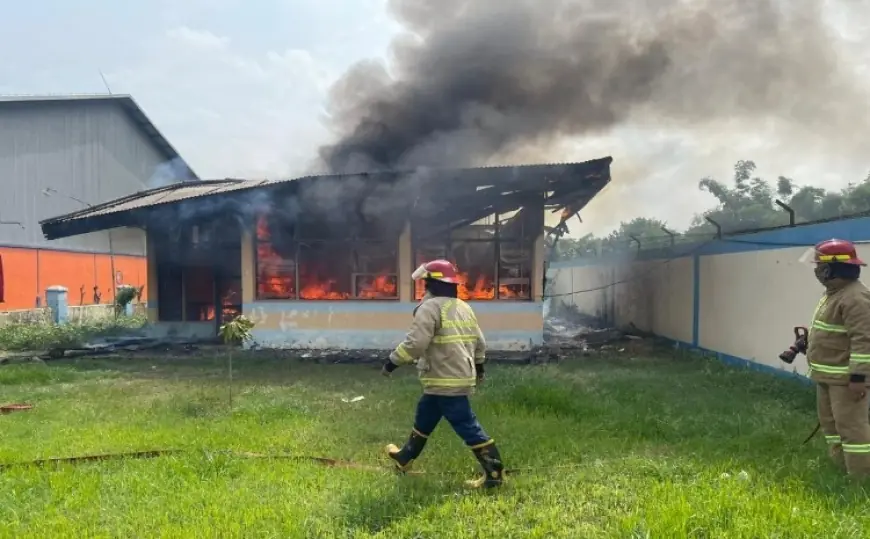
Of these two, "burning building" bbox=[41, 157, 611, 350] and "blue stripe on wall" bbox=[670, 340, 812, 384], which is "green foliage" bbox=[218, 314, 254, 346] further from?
"blue stripe on wall" bbox=[670, 340, 812, 384]

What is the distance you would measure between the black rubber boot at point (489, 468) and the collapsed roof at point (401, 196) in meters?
7.08

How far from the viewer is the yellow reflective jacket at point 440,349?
4.55 metres

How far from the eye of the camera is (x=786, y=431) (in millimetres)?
5891

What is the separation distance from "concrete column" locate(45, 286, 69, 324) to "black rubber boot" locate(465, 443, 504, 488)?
17.7 metres

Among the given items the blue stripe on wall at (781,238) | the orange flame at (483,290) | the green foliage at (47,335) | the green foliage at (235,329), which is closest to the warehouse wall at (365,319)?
the orange flame at (483,290)

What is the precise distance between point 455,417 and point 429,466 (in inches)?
27.4

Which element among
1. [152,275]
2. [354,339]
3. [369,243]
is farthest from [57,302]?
[369,243]

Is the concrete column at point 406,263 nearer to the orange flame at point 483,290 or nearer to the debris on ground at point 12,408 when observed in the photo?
the orange flame at point 483,290

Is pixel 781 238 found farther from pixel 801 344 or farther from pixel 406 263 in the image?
pixel 406 263

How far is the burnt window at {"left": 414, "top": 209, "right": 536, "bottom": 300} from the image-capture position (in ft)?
40.2

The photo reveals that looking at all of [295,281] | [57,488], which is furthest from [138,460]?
[295,281]

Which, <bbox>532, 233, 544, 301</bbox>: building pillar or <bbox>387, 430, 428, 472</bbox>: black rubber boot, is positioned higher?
<bbox>532, 233, 544, 301</bbox>: building pillar

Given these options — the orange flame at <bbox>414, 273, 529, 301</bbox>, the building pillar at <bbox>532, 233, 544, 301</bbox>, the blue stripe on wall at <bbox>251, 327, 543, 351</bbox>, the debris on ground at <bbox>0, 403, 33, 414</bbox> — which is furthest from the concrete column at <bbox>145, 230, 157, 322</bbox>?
the building pillar at <bbox>532, 233, 544, 301</bbox>

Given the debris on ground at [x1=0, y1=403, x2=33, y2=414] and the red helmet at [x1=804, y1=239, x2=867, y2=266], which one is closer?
the red helmet at [x1=804, y1=239, x2=867, y2=266]
